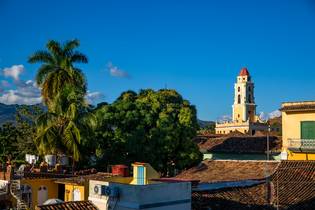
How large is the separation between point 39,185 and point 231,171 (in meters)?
10.1

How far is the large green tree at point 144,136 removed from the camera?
33.5 metres

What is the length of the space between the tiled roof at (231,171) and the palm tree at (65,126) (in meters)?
6.54

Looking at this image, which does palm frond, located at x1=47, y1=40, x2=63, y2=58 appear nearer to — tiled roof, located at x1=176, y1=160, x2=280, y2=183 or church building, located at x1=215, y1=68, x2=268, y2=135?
tiled roof, located at x1=176, y1=160, x2=280, y2=183

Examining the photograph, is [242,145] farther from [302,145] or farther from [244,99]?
[244,99]

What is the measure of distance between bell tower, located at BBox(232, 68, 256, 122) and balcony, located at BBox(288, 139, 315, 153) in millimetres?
70058

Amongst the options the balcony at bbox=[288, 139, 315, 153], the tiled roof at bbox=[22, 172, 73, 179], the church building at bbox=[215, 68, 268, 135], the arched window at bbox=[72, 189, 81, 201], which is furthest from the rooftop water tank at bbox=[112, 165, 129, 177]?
the church building at bbox=[215, 68, 268, 135]

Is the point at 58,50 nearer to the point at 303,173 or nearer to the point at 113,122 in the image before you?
the point at 113,122

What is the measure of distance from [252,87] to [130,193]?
307ft

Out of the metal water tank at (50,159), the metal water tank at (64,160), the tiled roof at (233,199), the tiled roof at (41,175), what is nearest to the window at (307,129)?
the tiled roof at (233,199)

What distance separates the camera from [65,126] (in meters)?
31.8

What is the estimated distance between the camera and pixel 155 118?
3500cm

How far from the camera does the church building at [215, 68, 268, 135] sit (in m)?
106

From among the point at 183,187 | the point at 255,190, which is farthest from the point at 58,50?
the point at 183,187

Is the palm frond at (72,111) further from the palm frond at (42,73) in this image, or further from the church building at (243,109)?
the church building at (243,109)
